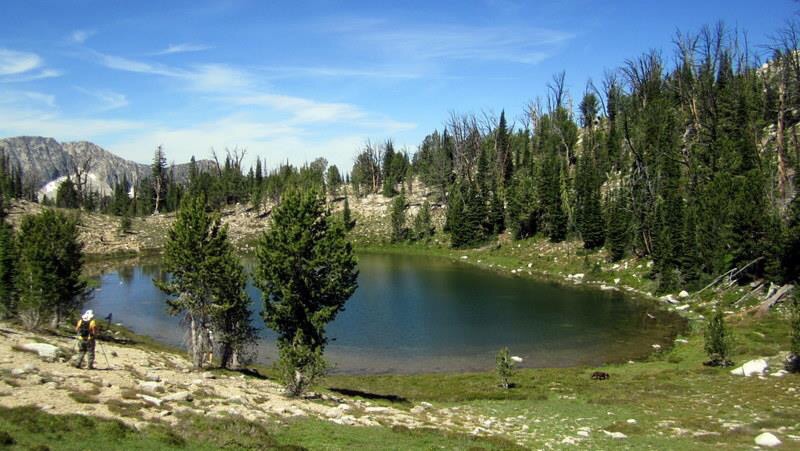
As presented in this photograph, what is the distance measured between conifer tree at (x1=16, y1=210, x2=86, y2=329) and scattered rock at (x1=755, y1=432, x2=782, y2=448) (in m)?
48.4

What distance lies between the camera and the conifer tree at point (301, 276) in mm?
31828

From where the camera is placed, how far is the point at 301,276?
32281 mm

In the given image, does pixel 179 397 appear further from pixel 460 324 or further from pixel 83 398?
pixel 460 324

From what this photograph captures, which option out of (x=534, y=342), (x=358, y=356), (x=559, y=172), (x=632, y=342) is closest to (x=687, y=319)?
(x=632, y=342)

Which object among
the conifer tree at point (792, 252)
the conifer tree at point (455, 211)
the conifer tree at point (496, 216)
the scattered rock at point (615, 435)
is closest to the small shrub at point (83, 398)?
the scattered rock at point (615, 435)

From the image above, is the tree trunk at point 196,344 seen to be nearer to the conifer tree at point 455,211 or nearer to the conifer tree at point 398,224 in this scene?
the conifer tree at point 455,211

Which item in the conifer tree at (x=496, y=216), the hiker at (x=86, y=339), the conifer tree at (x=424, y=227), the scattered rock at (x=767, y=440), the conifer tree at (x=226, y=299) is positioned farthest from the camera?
the conifer tree at (x=424, y=227)

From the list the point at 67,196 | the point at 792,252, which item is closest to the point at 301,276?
the point at 792,252

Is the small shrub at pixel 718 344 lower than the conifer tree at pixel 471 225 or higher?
lower

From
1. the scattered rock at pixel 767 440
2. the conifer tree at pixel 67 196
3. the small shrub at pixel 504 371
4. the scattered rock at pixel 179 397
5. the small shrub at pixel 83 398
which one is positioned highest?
the conifer tree at pixel 67 196

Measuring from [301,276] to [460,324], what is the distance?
119ft

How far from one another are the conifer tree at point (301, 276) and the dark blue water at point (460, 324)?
17222mm

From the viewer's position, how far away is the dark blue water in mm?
52406

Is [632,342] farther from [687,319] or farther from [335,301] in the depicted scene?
[335,301]
